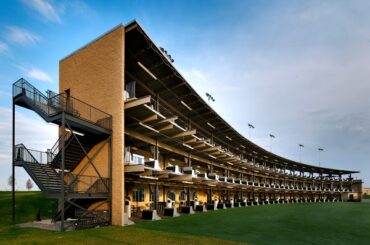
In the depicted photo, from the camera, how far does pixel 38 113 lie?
19203 mm

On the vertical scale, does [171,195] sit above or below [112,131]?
below

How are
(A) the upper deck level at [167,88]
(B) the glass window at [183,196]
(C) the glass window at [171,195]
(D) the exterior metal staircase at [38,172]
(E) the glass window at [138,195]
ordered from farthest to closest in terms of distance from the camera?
(B) the glass window at [183,196]
(C) the glass window at [171,195]
(E) the glass window at [138,195]
(A) the upper deck level at [167,88]
(D) the exterior metal staircase at [38,172]

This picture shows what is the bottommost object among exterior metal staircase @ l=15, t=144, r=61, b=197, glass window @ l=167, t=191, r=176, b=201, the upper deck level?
glass window @ l=167, t=191, r=176, b=201

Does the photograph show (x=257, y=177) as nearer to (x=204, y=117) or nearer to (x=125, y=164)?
(x=204, y=117)

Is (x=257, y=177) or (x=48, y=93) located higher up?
(x=48, y=93)

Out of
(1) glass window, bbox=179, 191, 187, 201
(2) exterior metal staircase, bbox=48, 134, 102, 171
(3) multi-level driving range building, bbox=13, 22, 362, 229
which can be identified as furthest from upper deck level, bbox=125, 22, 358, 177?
(1) glass window, bbox=179, 191, 187, 201

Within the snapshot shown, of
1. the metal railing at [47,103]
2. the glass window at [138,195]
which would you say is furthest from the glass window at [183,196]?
the metal railing at [47,103]

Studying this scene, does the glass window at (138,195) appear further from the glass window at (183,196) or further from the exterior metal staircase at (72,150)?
the glass window at (183,196)

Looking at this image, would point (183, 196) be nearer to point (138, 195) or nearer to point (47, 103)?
point (138, 195)

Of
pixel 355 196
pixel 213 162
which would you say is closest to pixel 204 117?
pixel 213 162

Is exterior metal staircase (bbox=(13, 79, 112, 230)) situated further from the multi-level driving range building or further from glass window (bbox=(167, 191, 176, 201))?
glass window (bbox=(167, 191, 176, 201))

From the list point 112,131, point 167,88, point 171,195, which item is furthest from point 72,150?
point 171,195

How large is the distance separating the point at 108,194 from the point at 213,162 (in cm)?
2930

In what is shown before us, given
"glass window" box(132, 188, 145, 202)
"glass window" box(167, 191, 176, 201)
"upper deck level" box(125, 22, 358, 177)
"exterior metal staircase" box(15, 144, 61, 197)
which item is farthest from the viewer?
"glass window" box(167, 191, 176, 201)
